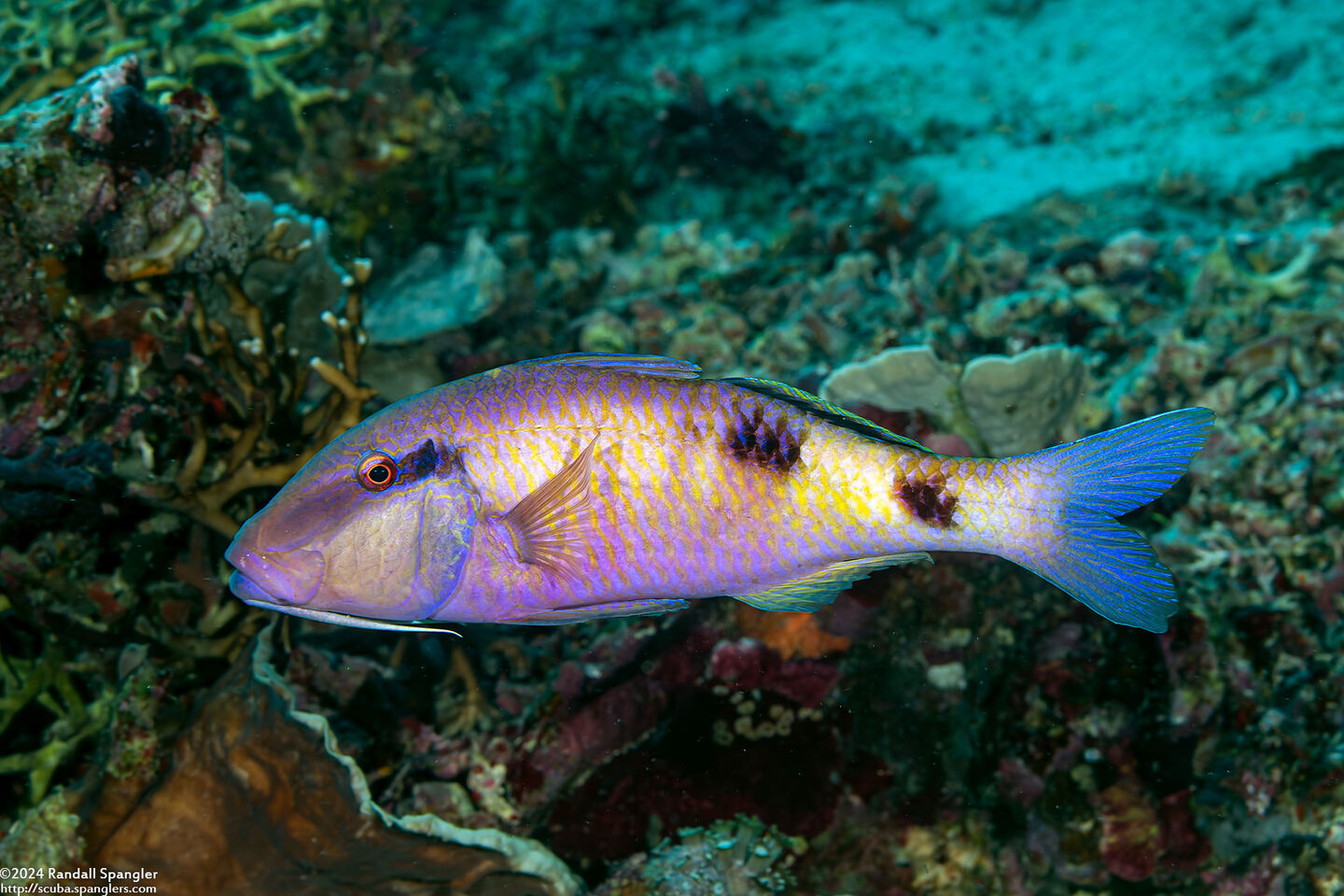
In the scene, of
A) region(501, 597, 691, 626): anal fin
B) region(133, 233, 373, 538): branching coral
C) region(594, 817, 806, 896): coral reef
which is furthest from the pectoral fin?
region(133, 233, 373, 538): branching coral

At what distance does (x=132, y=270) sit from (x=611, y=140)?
6694mm

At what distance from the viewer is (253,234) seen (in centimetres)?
427

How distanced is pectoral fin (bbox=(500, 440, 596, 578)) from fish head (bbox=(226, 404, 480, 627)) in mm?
152

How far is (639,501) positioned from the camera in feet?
6.74

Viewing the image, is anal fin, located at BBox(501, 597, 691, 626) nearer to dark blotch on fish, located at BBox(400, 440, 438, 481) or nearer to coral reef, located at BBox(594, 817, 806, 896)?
dark blotch on fish, located at BBox(400, 440, 438, 481)

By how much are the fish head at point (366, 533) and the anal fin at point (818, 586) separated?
0.89m

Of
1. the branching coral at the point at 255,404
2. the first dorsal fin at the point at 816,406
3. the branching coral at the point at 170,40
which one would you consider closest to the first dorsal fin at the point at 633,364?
the first dorsal fin at the point at 816,406

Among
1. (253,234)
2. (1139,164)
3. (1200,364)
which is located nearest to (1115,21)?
(1139,164)

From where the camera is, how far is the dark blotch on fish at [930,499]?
80.3 inches

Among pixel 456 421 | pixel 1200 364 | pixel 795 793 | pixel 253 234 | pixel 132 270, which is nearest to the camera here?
pixel 456 421

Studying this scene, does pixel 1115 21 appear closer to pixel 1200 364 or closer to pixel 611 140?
pixel 611 140

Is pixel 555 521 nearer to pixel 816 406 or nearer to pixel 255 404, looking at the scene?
pixel 816 406

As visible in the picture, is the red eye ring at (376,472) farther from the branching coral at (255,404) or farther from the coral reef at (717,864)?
the coral reef at (717,864)

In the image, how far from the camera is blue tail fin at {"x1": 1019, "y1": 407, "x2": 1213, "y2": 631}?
6.35 feet
